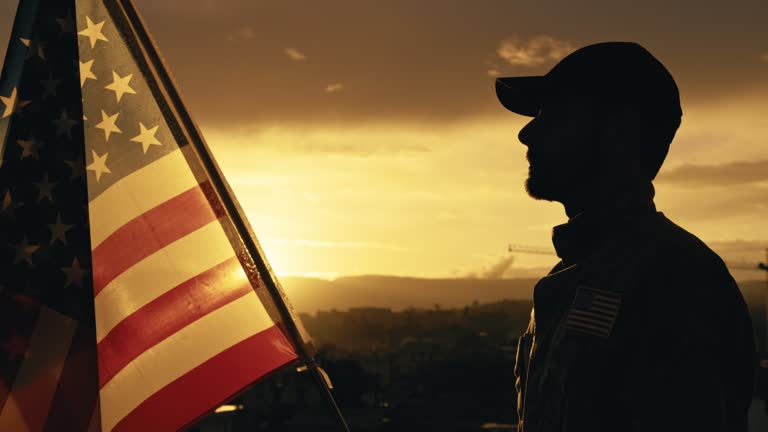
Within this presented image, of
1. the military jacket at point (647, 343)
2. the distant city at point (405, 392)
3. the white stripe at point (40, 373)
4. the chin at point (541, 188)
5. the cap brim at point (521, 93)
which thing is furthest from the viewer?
the distant city at point (405, 392)

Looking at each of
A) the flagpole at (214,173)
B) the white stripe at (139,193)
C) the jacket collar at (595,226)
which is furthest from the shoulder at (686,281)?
the white stripe at (139,193)

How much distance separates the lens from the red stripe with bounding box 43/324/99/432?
475cm

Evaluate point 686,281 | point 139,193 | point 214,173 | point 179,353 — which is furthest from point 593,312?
point 139,193

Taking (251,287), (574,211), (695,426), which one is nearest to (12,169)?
(251,287)

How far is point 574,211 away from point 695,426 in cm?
113

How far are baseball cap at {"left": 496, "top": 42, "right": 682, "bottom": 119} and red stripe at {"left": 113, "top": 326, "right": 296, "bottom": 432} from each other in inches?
91.2

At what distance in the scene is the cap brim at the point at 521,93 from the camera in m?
→ 3.90

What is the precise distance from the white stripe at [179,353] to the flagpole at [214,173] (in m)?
0.31

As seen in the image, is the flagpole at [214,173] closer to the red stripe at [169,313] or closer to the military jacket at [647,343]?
the red stripe at [169,313]

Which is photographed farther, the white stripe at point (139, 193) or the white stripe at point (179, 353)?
the white stripe at point (139, 193)

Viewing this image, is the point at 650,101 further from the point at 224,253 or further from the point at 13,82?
the point at 13,82

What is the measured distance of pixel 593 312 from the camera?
10.4 ft

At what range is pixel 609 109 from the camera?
3.51 meters

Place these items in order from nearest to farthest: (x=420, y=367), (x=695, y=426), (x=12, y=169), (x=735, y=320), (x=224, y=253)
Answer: (x=695, y=426), (x=735, y=320), (x=12, y=169), (x=224, y=253), (x=420, y=367)
